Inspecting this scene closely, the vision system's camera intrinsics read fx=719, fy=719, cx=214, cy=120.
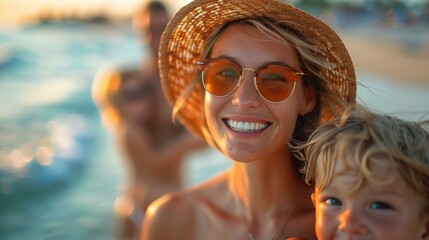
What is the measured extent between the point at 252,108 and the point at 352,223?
64cm

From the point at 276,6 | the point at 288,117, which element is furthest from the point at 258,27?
the point at 288,117

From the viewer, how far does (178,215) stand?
9.53 ft

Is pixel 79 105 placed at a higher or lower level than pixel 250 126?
lower

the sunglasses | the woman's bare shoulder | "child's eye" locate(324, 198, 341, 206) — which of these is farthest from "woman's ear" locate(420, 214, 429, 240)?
the woman's bare shoulder

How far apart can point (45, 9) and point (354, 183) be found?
30709 mm

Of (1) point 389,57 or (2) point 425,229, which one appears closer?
(2) point 425,229

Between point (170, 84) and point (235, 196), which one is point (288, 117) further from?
point (170, 84)

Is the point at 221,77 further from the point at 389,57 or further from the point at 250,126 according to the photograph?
A: the point at 389,57

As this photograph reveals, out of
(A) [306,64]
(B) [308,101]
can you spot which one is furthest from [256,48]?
(B) [308,101]

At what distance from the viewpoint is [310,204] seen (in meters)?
2.76

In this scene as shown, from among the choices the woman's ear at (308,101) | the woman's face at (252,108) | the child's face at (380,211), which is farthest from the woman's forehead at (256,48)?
the child's face at (380,211)

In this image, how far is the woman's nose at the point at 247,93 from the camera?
8.28 ft

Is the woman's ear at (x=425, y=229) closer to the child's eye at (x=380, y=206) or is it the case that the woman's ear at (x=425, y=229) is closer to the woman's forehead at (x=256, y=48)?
the child's eye at (x=380, y=206)

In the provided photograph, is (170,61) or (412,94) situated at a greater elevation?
(170,61)
